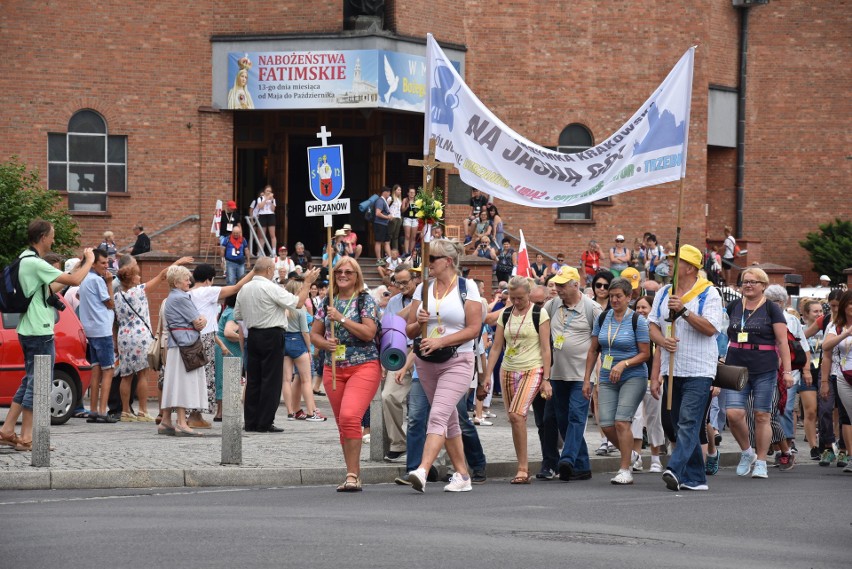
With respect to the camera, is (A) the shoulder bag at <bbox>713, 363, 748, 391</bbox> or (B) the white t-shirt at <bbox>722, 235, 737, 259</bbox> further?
(B) the white t-shirt at <bbox>722, 235, 737, 259</bbox>

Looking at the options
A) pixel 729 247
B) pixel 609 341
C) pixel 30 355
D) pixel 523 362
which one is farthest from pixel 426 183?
pixel 729 247

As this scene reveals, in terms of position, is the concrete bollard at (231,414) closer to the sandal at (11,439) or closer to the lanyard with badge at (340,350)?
the lanyard with badge at (340,350)

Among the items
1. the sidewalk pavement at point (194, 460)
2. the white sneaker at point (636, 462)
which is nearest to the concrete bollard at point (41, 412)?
the sidewalk pavement at point (194, 460)

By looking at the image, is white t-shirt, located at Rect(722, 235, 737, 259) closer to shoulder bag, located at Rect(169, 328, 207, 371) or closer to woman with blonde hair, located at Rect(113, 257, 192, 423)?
woman with blonde hair, located at Rect(113, 257, 192, 423)

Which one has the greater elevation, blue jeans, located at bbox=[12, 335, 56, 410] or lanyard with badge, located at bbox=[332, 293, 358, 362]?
lanyard with badge, located at bbox=[332, 293, 358, 362]

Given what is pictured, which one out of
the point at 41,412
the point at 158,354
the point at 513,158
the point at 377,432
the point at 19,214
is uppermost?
the point at 513,158

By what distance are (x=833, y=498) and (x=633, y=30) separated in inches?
1059

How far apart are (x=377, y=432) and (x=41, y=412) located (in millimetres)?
3180

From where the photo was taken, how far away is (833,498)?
38.9ft

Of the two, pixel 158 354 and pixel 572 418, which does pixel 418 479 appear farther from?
pixel 158 354

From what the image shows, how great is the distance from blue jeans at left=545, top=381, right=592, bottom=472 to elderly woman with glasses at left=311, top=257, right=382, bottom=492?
2.10m

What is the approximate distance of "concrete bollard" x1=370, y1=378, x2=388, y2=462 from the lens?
13.5 metres

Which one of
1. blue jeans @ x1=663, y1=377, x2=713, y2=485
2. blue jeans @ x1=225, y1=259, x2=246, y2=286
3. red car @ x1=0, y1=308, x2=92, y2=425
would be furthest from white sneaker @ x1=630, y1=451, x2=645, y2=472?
blue jeans @ x1=225, y1=259, x2=246, y2=286

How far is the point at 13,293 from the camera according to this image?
12.5 metres
